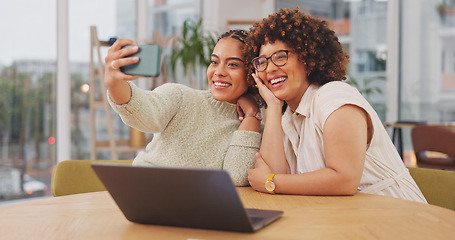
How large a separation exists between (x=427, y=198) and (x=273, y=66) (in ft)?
2.22

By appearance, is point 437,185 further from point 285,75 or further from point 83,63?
point 83,63

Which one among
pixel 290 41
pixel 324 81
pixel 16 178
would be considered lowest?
pixel 16 178

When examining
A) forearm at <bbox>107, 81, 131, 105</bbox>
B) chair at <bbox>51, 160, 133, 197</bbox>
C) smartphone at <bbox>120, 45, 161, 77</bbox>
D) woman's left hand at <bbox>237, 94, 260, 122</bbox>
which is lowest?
chair at <bbox>51, 160, 133, 197</bbox>

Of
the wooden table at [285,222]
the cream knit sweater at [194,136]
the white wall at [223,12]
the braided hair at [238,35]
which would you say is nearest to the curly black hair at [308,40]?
the braided hair at [238,35]

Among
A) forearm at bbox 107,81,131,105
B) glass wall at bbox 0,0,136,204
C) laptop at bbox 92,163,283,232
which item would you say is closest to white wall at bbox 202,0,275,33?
glass wall at bbox 0,0,136,204

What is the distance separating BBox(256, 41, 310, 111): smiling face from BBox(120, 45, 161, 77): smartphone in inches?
24.1

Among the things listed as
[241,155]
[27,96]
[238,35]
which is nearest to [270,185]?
[241,155]

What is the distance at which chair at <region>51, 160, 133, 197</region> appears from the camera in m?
1.66

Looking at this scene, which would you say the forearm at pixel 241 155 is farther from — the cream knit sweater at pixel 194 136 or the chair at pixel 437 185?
the chair at pixel 437 185

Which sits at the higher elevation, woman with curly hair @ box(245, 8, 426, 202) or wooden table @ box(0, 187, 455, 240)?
woman with curly hair @ box(245, 8, 426, 202)

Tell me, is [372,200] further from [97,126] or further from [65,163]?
[97,126]

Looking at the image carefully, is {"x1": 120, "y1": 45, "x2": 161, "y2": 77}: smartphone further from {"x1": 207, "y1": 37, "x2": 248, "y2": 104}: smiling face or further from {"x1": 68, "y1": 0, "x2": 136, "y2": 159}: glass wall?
{"x1": 68, "y1": 0, "x2": 136, "y2": 159}: glass wall

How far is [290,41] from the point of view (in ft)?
5.25

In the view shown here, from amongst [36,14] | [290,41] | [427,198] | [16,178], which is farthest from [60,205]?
[36,14]
